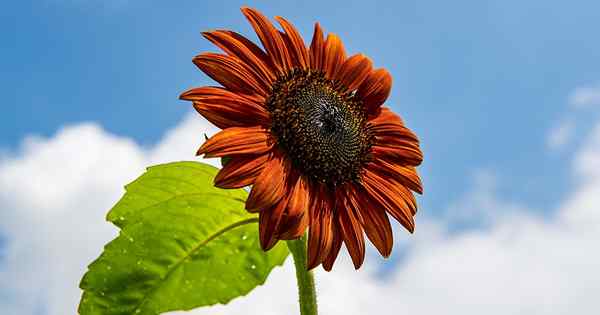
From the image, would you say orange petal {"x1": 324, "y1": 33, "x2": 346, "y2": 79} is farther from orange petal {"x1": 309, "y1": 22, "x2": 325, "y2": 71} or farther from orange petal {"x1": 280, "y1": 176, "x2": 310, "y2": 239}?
orange petal {"x1": 280, "y1": 176, "x2": 310, "y2": 239}

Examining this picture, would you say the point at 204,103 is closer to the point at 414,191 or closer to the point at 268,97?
the point at 268,97

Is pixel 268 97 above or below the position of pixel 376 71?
below

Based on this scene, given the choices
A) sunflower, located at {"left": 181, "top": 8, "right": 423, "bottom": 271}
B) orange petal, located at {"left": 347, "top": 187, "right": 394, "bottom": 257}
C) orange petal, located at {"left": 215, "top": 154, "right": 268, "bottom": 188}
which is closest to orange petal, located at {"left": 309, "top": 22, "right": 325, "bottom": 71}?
sunflower, located at {"left": 181, "top": 8, "right": 423, "bottom": 271}

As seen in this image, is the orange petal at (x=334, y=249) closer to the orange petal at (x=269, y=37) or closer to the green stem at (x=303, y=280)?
the green stem at (x=303, y=280)

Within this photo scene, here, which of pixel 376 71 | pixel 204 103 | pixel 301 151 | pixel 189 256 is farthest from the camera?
pixel 376 71

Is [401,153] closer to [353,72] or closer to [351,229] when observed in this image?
[353,72]

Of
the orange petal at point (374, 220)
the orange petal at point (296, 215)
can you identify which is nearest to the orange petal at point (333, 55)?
the orange petal at point (374, 220)

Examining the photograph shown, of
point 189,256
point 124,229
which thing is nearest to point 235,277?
point 189,256
